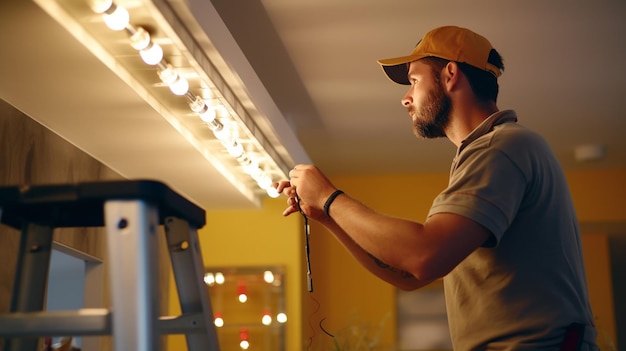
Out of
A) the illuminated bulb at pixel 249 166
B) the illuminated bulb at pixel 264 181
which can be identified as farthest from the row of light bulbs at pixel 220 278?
the illuminated bulb at pixel 249 166

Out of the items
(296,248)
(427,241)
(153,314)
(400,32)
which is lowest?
(153,314)

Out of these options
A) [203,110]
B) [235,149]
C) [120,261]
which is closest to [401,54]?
[235,149]

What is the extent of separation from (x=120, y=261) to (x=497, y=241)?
0.66 m

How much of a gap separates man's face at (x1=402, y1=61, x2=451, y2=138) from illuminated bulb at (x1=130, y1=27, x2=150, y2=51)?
3.48 feet

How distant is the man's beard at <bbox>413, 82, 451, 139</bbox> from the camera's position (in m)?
1.92

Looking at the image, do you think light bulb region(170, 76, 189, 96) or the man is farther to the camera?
light bulb region(170, 76, 189, 96)

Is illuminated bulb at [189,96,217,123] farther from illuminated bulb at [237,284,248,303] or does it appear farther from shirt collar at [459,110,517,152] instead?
illuminated bulb at [237,284,248,303]

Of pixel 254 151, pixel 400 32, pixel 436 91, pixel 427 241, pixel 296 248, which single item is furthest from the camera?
pixel 296 248

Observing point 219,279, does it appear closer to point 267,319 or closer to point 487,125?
point 267,319

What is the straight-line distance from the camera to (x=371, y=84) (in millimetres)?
4523

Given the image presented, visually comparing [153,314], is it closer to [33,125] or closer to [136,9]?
[136,9]

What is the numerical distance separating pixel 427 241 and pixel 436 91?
1.70ft

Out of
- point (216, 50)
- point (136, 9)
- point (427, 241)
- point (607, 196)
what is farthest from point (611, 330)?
point (427, 241)

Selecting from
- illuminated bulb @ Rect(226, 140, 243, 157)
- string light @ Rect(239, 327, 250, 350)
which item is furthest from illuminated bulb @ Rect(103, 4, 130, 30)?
string light @ Rect(239, 327, 250, 350)
